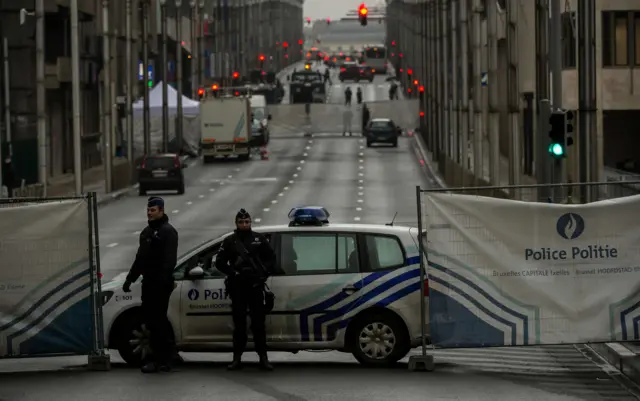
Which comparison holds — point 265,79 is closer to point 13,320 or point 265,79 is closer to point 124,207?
point 124,207

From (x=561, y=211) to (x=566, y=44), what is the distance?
37.9m

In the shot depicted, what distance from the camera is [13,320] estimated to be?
1605 centimetres

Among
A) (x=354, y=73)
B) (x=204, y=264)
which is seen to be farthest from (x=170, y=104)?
(x=354, y=73)

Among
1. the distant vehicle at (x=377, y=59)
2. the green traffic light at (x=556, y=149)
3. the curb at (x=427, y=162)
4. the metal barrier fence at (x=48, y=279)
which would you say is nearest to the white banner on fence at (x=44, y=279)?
the metal barrier fence at (x=48, y=279)

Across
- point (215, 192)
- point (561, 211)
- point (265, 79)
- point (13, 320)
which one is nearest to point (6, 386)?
point (13, 320)

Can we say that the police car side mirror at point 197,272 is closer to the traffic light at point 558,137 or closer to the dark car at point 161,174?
the traffic light at point 558,137

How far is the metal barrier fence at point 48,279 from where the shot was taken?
15.9 metres

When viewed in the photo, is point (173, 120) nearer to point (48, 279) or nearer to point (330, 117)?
point (330, 117)

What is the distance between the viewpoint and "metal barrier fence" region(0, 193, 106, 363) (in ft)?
52.2

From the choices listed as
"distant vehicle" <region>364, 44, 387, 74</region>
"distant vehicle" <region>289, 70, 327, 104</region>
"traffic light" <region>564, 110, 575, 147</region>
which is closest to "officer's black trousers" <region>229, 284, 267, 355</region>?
"traffic light" <region>564, 110, 575, 147</region>

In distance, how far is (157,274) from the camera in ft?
51.7

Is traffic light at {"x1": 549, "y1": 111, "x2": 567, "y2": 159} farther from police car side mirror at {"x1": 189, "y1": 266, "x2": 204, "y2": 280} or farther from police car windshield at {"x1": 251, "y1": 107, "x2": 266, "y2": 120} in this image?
police car windshield at {"x1": 251, "y1": 107, "x2": 266, "y2": 120}

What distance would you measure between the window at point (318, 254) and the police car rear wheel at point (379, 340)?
59 centimetres

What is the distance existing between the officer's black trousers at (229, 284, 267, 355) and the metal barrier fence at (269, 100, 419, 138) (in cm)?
8485
